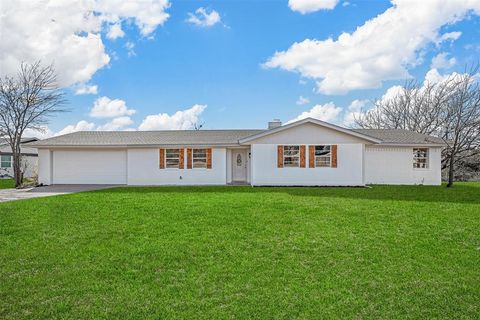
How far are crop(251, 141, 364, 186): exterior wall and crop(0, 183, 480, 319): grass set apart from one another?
825 centimetres

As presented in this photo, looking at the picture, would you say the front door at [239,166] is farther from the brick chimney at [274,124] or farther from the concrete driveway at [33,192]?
the concrete driveway at [33,192]

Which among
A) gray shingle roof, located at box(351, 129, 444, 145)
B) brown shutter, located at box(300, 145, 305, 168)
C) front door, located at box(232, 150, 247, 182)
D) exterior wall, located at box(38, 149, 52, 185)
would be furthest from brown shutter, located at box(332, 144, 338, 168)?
exterior wall, located at box(38, 149, 52, 185)

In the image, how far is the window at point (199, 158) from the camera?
18594mm

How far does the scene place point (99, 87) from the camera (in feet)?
71.0

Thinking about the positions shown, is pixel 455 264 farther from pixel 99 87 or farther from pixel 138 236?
pixel 99 87

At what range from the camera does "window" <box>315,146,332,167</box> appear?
17.3 meters

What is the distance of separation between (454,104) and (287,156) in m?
15.6

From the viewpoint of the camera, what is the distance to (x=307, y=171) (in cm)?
1733

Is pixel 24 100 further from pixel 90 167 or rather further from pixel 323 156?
pixel 323 156

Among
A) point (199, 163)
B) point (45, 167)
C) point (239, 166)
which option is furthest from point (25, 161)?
point (239, 166)

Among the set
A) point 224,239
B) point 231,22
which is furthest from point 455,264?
point 231,22

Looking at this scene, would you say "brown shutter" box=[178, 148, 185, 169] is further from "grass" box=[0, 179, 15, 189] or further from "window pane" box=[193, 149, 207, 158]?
"grass" box=[0, 179, 15, 189]

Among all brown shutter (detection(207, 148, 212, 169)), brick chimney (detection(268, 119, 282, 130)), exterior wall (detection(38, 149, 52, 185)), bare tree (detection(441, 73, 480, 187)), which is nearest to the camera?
brown shutter (detection(207, 148, 212, 169))

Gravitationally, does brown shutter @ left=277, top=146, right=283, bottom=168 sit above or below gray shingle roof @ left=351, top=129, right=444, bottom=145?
below
